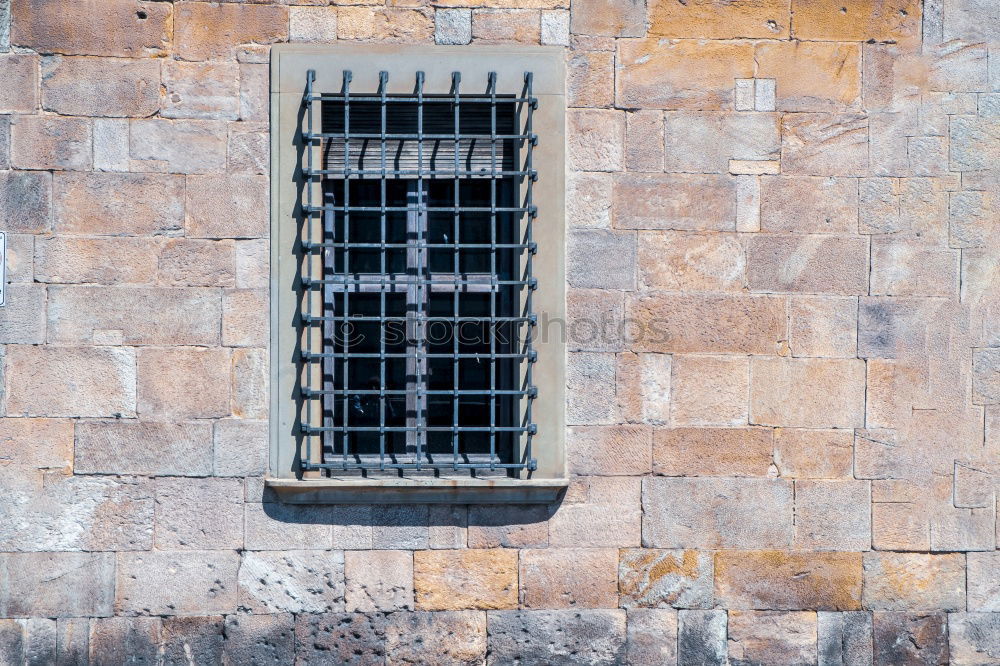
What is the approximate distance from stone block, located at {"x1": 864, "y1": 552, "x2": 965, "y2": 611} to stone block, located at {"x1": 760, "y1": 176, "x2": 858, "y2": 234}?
1.53m

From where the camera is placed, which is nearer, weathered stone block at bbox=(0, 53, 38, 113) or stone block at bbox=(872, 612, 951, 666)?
weathered stone block at bbox=(0, 53, 38, 113)

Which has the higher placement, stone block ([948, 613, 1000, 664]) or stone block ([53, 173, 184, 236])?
stone block ([53, 173, 184, 236])

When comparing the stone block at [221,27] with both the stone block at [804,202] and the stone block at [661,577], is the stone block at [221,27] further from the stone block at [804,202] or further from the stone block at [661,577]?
the stone block at [661,577]

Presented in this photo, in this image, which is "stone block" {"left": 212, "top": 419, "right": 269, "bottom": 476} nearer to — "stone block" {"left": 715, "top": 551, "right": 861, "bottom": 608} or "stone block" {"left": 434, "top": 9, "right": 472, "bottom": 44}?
"stone block" {"left": 434, "top": 9, "right": 472, "bottom": 44}

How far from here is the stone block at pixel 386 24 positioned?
152 inches

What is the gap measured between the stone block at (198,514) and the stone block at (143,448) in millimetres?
65

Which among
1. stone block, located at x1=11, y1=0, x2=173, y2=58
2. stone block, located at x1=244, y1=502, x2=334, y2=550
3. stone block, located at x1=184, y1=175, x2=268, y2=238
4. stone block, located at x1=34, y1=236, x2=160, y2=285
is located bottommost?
stone block, located at x1=244, y1=502, x2=334, y2=550

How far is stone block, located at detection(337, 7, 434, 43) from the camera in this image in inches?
152

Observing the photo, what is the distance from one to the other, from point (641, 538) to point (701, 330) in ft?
3.21

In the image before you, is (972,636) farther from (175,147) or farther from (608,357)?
(175,147)

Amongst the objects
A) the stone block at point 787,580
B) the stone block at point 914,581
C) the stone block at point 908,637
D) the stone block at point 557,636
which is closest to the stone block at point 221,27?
the stone block at point 557,636

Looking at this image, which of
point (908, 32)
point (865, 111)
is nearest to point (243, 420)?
point (865, 111)

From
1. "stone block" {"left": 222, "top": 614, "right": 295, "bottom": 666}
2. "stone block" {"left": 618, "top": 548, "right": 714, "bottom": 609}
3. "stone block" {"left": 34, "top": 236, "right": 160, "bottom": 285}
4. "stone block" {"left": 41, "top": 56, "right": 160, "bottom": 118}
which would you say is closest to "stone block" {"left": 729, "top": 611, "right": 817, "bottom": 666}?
"stone block" {"left": 618, "top": 548, "right": 714, "bottom": 609}

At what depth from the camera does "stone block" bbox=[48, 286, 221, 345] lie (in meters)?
3.81
